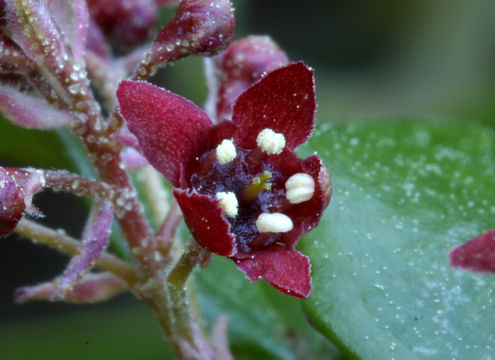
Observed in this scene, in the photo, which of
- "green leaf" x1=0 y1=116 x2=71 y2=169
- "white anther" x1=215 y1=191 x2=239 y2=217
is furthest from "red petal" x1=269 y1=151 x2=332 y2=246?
"green leaf" x1=0 y1=116 x2=71 y2=169

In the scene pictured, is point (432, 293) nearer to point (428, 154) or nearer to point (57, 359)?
point (428, 154)

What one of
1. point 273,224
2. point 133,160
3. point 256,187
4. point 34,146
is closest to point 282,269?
point 273,224

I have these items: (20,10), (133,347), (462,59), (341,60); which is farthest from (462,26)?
(20,10)

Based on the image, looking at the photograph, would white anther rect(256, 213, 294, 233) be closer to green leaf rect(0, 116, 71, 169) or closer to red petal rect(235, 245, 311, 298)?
red petal rect(235, 245, 311, 298)

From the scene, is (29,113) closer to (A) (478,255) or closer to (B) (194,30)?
(B) (194,30)

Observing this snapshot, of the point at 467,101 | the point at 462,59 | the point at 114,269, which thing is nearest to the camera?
the point at 114,269

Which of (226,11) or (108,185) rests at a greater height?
(226,11)
